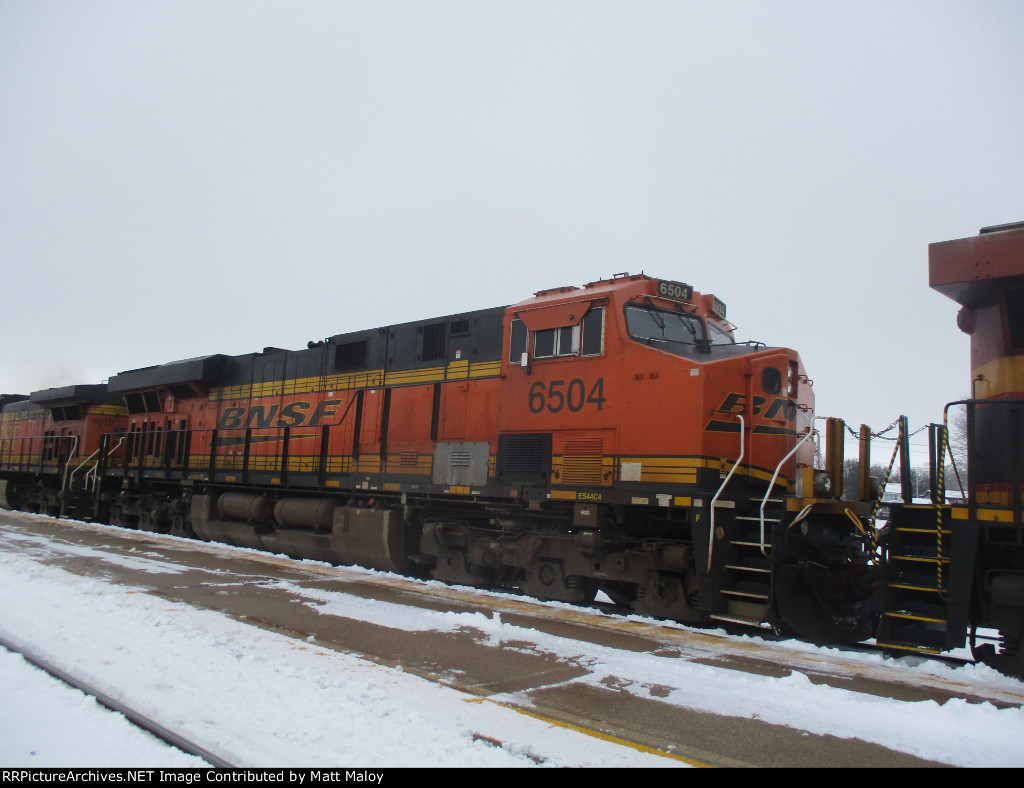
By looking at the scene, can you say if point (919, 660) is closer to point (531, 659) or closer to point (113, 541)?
point (531, 659)

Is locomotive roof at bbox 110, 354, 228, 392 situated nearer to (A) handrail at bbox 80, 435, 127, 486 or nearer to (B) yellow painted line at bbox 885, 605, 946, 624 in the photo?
(A) handrail at bbox 80, 435, 127, 486

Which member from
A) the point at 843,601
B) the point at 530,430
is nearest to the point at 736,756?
the point at 843,601

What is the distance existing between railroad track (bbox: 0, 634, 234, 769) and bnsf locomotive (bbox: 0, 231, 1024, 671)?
15.9ft

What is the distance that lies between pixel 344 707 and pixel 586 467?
4.42 metres

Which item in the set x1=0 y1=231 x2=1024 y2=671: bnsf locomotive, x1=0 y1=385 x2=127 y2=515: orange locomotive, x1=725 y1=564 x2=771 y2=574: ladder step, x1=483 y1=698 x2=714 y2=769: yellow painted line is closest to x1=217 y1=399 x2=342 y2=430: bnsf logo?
x1=0 y1=231 x2=1024 y2=671: bnsf locomotive

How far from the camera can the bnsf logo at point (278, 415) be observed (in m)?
13.2

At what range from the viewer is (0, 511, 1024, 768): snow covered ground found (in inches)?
157

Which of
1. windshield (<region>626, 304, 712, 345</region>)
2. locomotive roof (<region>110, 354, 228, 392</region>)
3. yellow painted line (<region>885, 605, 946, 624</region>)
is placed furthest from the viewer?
locomotive roof (<region>110, 354, 228, 392</region>)

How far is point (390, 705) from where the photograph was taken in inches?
185

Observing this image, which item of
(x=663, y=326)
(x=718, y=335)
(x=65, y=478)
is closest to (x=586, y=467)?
(x=663, y=326)

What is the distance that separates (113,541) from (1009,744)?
14553 mm

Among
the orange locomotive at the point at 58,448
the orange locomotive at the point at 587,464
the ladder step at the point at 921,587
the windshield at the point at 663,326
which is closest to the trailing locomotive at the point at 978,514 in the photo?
the ladder step at the point at 921,587

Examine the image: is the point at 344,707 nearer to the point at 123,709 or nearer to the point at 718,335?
the point at 123,709

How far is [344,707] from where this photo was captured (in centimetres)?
463
